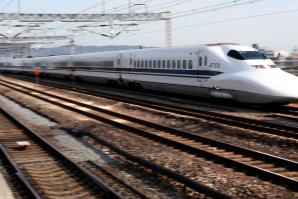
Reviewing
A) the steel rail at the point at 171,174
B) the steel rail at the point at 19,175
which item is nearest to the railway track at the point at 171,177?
the steel rail at the point at 171,174

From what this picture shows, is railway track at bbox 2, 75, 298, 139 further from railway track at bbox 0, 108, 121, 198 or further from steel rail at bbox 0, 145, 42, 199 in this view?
steel rail at bbox 0, 145, 42, 199

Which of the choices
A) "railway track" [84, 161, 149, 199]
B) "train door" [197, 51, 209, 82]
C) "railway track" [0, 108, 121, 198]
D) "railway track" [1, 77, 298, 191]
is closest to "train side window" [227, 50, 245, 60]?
"train door" [197, 51, 209, 82]

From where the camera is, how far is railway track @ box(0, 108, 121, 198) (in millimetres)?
7738

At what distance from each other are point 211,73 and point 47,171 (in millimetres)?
11634

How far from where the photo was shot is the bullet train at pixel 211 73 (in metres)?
17.5

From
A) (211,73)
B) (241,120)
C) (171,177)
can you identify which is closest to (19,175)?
(171,177)

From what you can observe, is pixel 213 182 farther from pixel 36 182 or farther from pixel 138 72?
pixel 138 72

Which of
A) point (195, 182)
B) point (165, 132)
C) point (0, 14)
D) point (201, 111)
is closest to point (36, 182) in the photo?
point (195, 182)

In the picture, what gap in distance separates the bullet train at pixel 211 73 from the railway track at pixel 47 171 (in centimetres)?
835

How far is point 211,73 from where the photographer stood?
19.8 m

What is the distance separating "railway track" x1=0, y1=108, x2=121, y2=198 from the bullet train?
27.4 feet

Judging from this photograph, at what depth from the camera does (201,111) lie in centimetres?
1791

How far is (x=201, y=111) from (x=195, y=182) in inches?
406

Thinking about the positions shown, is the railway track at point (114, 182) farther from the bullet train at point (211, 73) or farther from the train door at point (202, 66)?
the train door at point (202, 66)
